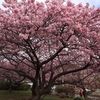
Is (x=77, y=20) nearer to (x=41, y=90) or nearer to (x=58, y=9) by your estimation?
(x=58, y=9)

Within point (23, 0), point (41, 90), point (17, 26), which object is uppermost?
point (23, 0)

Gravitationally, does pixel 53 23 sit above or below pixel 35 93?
above

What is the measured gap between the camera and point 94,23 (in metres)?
7.50

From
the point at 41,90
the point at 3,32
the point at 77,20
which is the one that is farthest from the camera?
the point at 41,90

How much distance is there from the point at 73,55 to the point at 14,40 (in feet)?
12.1

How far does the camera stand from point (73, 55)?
10.5m

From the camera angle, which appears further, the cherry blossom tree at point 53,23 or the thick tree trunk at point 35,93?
the thick tree trunk at point 35,93

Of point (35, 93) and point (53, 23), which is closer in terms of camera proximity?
point (53, 23)

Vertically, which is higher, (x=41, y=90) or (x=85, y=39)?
(x=85, y=39)

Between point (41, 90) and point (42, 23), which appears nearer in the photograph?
point (42, 23)

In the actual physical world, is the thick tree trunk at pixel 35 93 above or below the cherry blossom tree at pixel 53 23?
below

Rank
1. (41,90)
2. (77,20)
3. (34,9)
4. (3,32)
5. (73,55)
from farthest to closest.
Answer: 1. (73,55)
2. (41,90)
3. (3,32)
4. (34,9)
5. (77,20)

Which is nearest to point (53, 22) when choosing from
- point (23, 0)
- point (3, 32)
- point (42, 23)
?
point (42, 23)

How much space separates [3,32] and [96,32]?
11.9 ft
